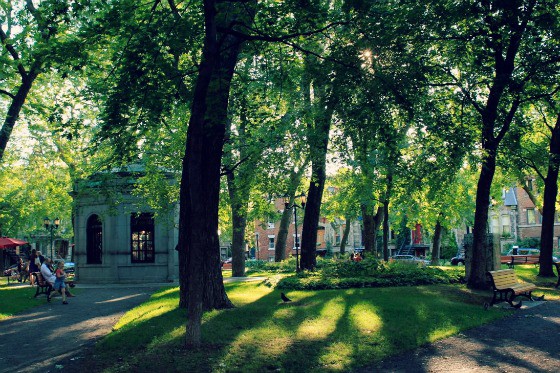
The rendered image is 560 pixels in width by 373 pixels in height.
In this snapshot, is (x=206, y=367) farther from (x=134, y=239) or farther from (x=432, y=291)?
(x=134, y=239)

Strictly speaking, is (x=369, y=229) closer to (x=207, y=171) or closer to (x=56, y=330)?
(x=207, y=171)

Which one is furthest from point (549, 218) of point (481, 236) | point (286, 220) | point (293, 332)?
point (293, 332)

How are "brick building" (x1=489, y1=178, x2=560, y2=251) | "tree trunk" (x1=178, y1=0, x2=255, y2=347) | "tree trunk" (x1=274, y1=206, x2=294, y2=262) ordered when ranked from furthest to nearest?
"brick building" (x1=489, y1=178, x2=560, y2=251) < "tree trunk" (x1=274, y1=206, x2=294, y2=262) < "tree trunk" (x1=178, y1=0, x2=255, y2=347)

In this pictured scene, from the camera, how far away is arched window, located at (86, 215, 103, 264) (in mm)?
29688

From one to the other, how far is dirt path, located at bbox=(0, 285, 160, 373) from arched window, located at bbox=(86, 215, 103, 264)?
942 cm

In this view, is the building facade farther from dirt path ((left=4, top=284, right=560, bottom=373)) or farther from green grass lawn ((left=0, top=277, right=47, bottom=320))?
dirt path ((left=4, top=284, right=560, bottom=373))

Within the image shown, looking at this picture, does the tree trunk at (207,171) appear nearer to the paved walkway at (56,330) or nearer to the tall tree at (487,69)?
the paved walkway at (56,330)

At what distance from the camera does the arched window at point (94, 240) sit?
97.4 feet

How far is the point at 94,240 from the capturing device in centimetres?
2988

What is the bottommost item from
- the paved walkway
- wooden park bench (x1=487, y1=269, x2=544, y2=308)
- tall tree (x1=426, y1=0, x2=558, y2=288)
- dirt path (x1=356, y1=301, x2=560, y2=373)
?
the paved walkway

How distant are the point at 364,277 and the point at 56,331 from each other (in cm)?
1082

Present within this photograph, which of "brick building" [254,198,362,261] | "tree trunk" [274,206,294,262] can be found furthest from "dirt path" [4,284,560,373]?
"brick building" [254,198,362,261]

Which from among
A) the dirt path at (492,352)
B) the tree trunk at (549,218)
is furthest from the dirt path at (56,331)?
the tree trunk at (549,218)

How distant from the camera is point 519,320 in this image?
Answer: 1246 cm
